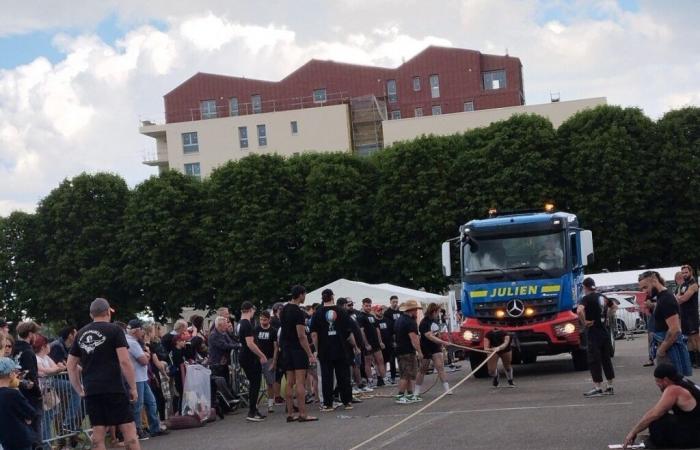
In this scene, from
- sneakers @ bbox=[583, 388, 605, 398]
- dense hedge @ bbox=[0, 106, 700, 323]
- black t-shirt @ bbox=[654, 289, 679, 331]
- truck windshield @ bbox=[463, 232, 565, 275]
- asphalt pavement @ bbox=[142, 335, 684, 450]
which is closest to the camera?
asphalt pavement @ bbox=[142, 335, 684, 450]

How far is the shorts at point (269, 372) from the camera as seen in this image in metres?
20.4

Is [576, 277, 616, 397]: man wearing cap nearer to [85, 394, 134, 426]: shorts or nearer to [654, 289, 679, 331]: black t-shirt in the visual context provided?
[654, 289, 679, 331]: black t-shirt

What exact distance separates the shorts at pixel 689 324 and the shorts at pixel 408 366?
4762 millimetres

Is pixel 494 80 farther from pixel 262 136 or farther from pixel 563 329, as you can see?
pixel 563 329

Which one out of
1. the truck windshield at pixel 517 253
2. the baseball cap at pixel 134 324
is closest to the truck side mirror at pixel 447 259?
the truck windshield at pixel 517 253

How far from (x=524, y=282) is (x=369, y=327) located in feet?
11.5

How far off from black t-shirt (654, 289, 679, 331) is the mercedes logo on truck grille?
25.9ft

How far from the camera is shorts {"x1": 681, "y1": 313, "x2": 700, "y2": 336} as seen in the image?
19516mm

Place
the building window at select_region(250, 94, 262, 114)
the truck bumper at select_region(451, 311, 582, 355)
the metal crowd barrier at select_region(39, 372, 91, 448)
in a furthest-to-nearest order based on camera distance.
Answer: the building window at select_region(250, 94, 262, 114) < the truck bumper at select_region(451, 311, 582, 355) < the metal crowd barrier at select_region(39, 372, 91, 448)

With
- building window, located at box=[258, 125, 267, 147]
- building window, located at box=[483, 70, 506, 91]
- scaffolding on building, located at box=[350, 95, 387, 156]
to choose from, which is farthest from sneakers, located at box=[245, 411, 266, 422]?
building window, located at box=[483, 70, 506, 91]

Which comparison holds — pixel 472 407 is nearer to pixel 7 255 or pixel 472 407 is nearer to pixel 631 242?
pixel 631 242

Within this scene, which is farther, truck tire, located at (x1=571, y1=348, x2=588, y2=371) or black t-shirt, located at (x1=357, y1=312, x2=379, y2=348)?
black t-shirt, located at (x1=357, y1=312, x2=379, y2=348)

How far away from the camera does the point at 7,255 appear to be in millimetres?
60000

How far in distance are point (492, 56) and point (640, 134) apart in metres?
39.0
